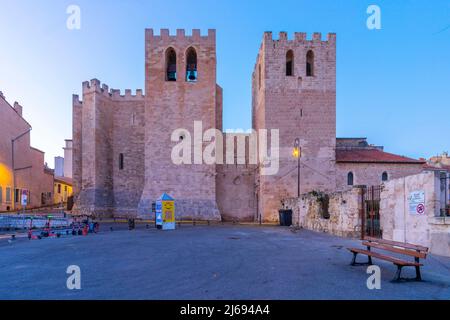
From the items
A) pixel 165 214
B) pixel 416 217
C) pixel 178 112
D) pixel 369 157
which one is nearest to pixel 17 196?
pixel 178 112

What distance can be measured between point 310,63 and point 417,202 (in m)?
21.8

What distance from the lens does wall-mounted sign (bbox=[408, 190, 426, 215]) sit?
9.77 m

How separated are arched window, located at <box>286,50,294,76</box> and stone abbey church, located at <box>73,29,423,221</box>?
0.09 m

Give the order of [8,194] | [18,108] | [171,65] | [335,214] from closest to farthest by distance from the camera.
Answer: [335,214], [8,194], [171,65], [18,108]

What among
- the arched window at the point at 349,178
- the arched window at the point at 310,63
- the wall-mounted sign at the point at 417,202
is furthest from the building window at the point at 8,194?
the wall-mounted sign at the point at 417,202

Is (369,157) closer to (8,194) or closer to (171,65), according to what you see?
(171,65)

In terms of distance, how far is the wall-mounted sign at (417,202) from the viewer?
9.77 m

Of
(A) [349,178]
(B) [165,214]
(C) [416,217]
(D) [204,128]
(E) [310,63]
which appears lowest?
(B) [165,214]

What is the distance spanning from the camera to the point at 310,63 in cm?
2958

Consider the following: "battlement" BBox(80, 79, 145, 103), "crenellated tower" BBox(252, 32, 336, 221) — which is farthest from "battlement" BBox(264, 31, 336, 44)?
"battlement" BBox(80, 79, 145, 103)

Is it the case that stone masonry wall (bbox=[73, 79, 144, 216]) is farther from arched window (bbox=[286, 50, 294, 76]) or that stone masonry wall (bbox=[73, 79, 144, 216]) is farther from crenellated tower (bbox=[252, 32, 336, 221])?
arched window (bbox=[286, 50, 294, 76])

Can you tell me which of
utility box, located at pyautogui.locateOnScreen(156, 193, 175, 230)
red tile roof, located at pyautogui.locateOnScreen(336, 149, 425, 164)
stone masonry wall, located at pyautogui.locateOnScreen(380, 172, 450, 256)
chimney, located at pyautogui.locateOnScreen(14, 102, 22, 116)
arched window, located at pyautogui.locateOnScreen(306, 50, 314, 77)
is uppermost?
arched window, located at pyautogui.locateOnScreen(306, 50, 314, 77)

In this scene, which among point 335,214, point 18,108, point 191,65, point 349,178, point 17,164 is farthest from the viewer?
point 18,108
